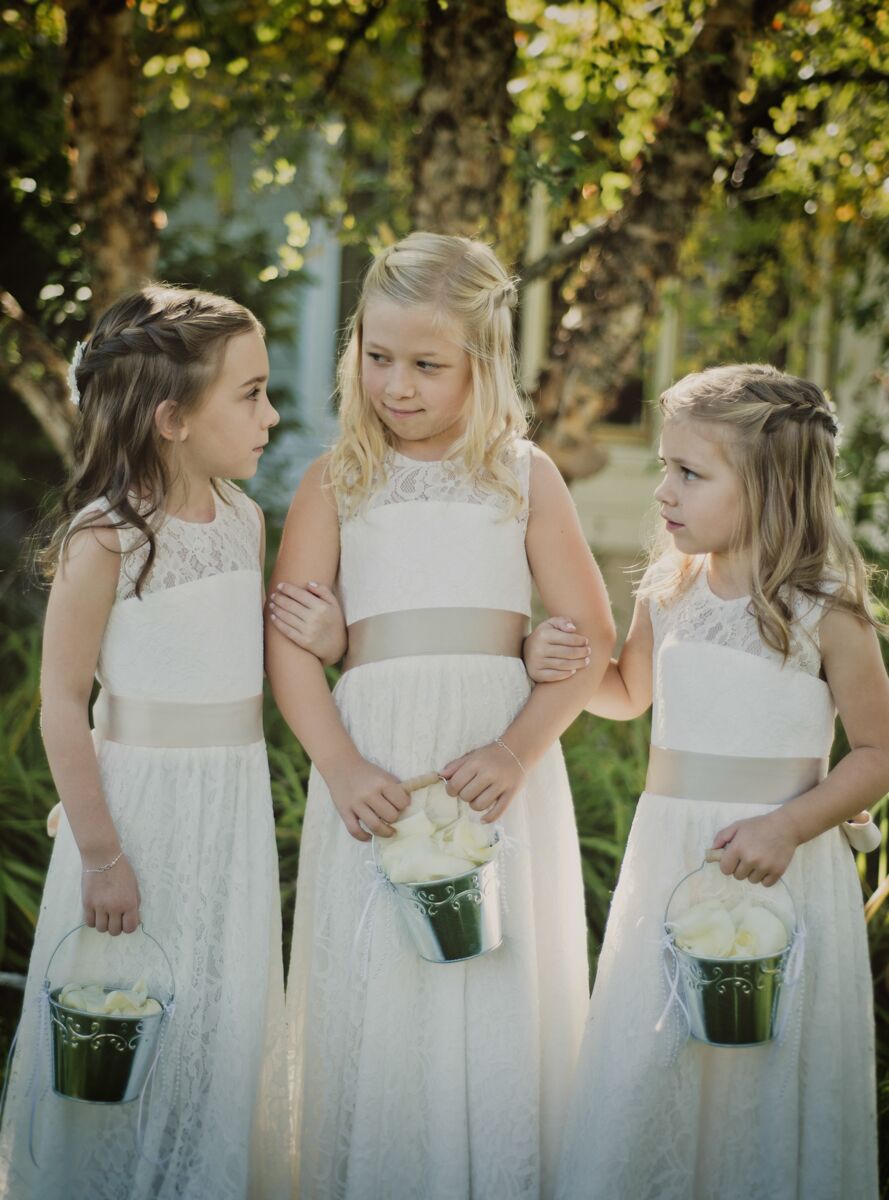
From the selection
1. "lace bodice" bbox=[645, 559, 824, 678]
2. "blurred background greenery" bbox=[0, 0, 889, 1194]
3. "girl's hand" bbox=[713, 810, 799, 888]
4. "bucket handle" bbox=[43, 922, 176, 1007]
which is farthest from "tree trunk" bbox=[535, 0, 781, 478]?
"bucket handle" bbox=[43, 922, 176, 1007]

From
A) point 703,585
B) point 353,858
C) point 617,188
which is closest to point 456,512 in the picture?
point 703,585

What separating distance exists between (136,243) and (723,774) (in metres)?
3.08

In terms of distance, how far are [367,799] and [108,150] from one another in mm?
2965

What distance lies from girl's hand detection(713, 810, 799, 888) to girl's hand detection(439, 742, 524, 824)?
442 millimetres

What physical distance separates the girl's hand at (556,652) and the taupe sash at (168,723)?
2.14 ft

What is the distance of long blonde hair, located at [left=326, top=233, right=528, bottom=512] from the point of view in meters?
2.67

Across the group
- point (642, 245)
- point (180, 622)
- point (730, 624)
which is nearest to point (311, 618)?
point (180, 622)

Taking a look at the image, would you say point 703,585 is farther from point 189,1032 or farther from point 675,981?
point 189,1032

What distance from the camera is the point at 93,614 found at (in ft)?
8.33

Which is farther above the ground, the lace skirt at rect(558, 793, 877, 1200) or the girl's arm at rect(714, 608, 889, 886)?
the girl's arm at rect(714, 608, 889, 886)

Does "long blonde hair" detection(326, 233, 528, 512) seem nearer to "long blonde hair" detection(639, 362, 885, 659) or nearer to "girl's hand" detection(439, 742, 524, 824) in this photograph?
"long blonde hair" detection(639, 362, 885, 659)

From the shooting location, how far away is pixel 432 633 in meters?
2.74

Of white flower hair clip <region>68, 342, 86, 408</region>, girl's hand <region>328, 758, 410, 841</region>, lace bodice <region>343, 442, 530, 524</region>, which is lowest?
girl's hand <region>328, 758, 410, 841</region>

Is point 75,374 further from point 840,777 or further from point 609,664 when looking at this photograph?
point 840,777
